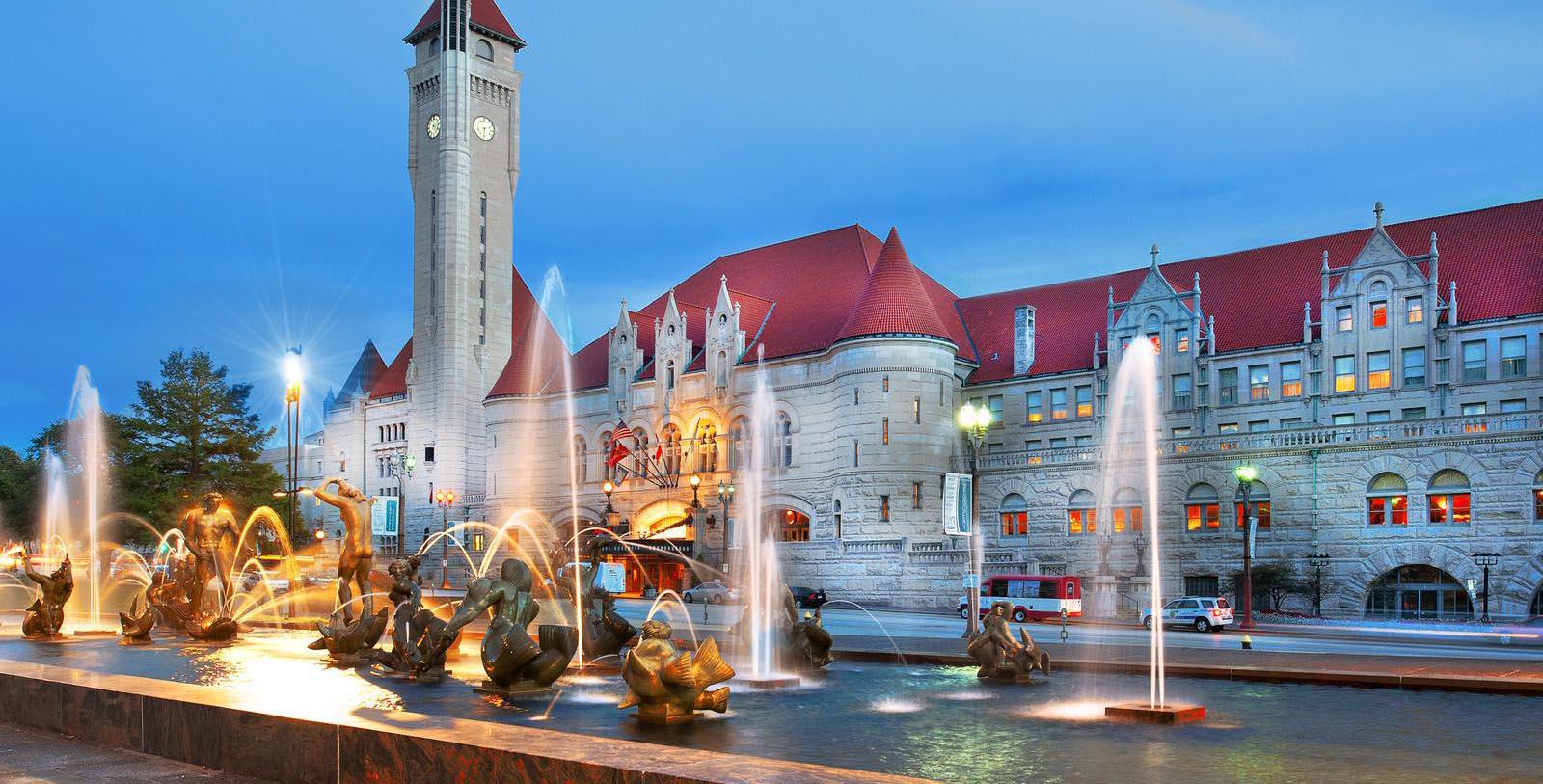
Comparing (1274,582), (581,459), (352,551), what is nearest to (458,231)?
(581,459)

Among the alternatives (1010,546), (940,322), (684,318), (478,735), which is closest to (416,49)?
(684,318)

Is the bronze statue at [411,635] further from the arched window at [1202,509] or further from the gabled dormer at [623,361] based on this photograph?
the gabled dormer at [623,361]

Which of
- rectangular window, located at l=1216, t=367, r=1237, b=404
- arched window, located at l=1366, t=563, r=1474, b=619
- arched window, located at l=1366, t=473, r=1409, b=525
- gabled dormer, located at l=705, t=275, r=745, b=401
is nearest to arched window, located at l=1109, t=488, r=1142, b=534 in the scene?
rectangular window, located at l=1216, t=367, r=1237, b=404

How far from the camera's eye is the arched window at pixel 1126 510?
5472 cm

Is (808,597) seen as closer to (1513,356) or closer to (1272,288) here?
(1272,288)

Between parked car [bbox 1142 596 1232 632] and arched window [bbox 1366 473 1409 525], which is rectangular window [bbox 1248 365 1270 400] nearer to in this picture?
arched window [bbox 1366 473 1409 525]

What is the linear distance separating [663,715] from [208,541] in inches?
536

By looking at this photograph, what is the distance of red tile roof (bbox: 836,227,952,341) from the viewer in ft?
199

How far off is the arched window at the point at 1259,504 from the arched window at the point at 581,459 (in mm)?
37805

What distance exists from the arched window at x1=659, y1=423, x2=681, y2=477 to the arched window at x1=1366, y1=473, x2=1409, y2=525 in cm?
3515

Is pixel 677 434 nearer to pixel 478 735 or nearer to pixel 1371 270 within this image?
pixel 1371 270

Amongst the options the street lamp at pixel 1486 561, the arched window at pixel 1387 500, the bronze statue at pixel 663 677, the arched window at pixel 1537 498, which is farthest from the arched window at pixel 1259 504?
the bronze statue at pixel 663 677

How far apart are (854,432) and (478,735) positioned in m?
53.6

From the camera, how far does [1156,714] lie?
43.3 ft
